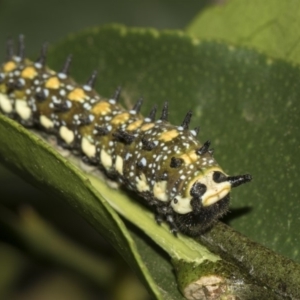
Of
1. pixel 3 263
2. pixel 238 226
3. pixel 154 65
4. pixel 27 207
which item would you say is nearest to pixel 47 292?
pixel 3 263

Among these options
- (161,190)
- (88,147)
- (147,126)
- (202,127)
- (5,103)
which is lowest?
(5,103)

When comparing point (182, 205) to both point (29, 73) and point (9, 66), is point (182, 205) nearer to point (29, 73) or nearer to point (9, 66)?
point (29, 73)

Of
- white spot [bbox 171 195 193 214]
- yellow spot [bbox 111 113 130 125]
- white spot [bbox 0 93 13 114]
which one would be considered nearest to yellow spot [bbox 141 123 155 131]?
yellow spot [bbox 111 113 130 125]

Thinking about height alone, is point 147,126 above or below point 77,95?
above

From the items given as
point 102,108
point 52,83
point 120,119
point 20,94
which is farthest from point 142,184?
point 20,94

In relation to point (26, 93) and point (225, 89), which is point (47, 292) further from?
point (225, 89)

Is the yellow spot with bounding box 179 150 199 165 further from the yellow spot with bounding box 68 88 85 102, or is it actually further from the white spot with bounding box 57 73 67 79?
the white spot with bounding box 57 73 67 79
